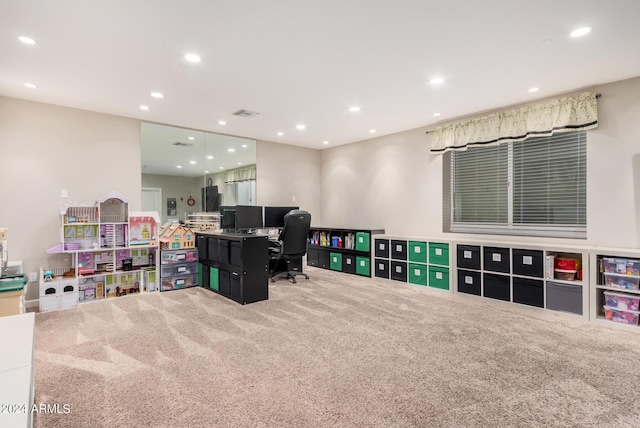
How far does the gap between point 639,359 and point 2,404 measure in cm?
392

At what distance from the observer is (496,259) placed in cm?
411

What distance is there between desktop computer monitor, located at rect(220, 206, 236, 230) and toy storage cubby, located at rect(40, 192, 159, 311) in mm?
1012

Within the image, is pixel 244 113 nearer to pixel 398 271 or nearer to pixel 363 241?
pixel 363 241

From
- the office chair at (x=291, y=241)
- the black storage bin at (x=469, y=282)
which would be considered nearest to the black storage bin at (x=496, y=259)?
the black storage bin at (x=469, y=282)

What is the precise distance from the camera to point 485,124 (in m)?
4.59

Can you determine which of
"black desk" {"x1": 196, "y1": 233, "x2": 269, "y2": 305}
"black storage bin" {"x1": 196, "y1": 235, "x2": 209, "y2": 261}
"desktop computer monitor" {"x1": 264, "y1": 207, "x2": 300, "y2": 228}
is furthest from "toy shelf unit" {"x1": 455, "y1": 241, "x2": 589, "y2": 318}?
"black storage bin" {"x1": 196, "y1": 235, "x2": 209, "y2": 261}

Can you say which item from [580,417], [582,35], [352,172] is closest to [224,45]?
[582,35]

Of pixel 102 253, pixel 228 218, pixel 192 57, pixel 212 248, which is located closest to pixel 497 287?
pixel 212 248

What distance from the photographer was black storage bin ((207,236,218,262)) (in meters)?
4.66

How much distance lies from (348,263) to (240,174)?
271 cm

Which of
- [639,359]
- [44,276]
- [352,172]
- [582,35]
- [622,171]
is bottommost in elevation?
[639,359]

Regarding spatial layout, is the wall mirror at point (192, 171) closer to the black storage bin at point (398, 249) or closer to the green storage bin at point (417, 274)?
the black storage bin at point (398, 249)

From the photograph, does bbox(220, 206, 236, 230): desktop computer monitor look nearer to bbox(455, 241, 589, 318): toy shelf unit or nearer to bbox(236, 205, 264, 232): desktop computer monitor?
bbox(236, 205, 264, 232): desktop computer monitor

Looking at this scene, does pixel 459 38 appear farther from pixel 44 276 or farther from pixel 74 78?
pixel 44 276
